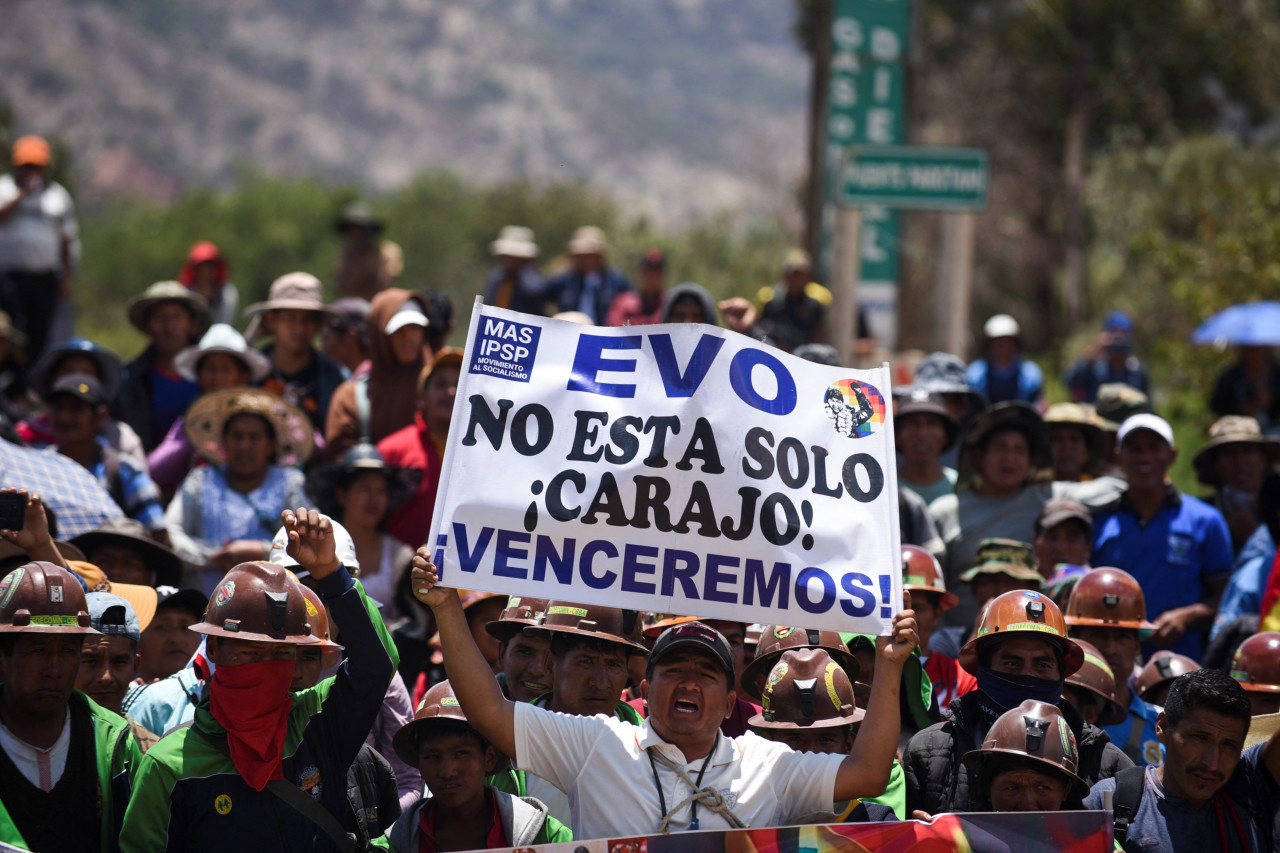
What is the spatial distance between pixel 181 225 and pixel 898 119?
70709 millimetres

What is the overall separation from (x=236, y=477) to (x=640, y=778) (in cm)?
446

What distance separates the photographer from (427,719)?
18.4ft

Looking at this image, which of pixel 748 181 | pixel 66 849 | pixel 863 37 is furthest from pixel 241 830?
pixel 748 181

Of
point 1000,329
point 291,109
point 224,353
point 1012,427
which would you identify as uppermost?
point 291,109

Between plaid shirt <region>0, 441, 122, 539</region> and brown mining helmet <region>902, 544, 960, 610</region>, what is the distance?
3.89 meters

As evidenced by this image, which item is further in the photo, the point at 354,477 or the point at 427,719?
the point at 354,477

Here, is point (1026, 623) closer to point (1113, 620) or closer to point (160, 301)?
point (1113, 620)

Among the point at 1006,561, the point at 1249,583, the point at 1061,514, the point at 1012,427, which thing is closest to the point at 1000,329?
the point at 1012,427

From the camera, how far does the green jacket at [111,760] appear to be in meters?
5.13

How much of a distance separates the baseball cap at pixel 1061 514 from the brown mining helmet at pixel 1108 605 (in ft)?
4.48

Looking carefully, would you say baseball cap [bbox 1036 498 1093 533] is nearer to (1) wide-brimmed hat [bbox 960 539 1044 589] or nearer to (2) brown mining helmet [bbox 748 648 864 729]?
(1) wide-brimmed hat [bbox 960 539 1044 589]

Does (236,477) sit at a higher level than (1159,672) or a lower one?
higher

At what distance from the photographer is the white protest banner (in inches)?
210

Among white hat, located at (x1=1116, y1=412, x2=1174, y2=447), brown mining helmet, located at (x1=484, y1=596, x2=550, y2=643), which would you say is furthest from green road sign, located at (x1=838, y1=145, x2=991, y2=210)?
brown mining helmet, located at (x1=484, y1=596, x2=550, y2=643)
